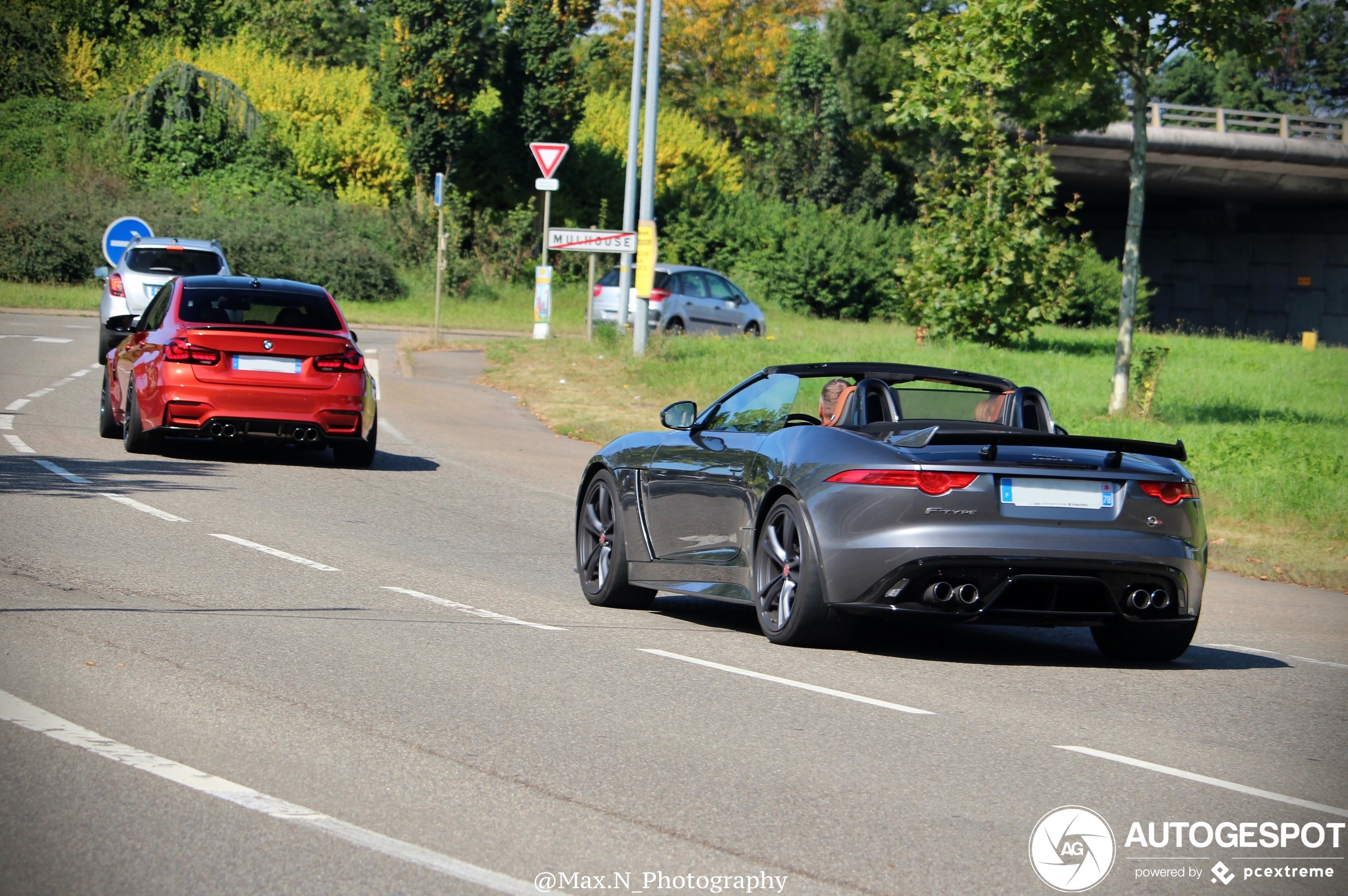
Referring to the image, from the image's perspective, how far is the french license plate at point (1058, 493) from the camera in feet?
23.0

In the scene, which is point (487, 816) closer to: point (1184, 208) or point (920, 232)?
point (920, 232)

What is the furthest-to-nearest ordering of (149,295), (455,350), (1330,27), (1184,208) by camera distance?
(1330,27)
(1184,208)
(455,350)
(149,295)

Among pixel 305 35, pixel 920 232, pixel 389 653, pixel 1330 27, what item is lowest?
pixel 389 653

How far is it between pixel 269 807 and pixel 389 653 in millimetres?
2380

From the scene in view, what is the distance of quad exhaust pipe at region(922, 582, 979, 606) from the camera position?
273 inches

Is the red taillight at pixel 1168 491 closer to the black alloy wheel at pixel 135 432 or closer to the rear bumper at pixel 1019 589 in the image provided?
the rear bumper at pixel 1019 589

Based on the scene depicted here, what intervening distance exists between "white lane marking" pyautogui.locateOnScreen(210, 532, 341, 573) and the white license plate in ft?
12.5

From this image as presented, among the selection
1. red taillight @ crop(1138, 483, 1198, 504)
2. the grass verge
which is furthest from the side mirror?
the grass verge

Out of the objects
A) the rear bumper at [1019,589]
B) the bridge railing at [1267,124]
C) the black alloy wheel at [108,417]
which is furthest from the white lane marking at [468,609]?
the bridge railing at [1267,124]

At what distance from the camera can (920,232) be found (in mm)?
31531

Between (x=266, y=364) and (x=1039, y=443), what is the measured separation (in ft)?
27.9

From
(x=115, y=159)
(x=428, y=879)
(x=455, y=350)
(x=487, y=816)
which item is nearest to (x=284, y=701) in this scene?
(x=487, y=816)

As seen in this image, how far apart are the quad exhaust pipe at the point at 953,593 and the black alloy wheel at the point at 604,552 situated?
7.18ft

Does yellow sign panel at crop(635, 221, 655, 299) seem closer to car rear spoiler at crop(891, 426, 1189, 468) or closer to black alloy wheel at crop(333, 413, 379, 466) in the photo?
black alloy wheel at crop(333, 413, 379, 466)
